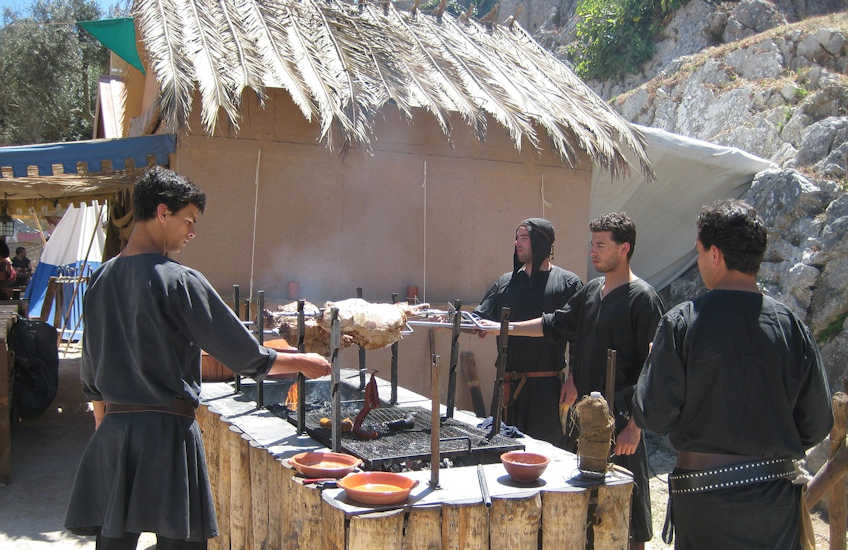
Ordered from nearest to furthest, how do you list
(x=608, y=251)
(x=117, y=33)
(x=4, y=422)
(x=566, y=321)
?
(x=608, y=251), (x=566, y=321), (x=4, y=422), (x=117, y=33)

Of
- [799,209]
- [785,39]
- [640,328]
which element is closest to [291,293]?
[640,328]

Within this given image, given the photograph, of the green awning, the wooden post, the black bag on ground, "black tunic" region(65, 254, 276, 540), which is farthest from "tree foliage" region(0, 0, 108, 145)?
"black tunic" region(65, 254, 276, 540)

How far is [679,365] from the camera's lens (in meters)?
2.38

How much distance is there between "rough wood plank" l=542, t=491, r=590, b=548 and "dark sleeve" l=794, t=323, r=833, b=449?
81 centimetres

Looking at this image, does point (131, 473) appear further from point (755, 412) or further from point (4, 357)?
point (4, 357)

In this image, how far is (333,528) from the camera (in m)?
2.40

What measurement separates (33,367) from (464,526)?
6.12 m

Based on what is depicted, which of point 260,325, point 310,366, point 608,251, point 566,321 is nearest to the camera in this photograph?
point 310,366

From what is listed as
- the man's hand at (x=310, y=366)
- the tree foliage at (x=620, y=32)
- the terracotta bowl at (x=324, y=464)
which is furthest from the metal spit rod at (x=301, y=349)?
the tree foliage at (x=620, y=32)

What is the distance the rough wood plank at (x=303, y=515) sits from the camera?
2.57 m

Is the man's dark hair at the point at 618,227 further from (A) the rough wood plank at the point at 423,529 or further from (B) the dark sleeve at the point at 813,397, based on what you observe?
(A) the rough wood plank at the point at 423,529

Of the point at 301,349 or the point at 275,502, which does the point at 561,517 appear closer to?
the point at 275,502

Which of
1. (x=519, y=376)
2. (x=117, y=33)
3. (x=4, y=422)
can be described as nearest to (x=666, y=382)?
(x=519, y=376)

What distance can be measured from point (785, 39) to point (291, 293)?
12.4 metres
